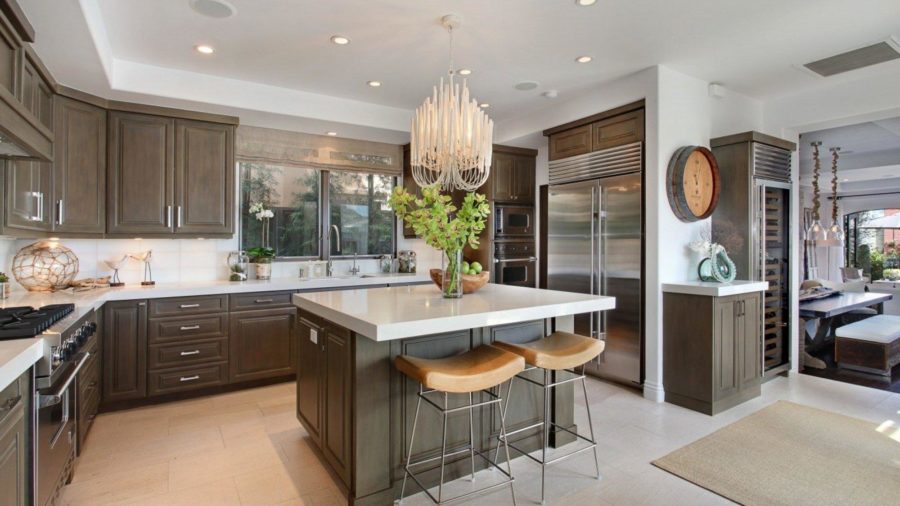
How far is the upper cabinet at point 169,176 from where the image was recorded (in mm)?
3742

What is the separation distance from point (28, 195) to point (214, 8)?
1.69 m

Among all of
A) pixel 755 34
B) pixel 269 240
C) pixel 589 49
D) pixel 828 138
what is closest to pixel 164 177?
pixel 269 240

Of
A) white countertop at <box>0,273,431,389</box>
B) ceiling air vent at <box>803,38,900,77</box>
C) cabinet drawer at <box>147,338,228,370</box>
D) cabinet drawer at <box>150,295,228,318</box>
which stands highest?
ceiling air vent at <box>803,38,900,77</box>

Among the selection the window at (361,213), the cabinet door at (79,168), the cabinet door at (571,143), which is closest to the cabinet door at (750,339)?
the cabinet door at (571,143)

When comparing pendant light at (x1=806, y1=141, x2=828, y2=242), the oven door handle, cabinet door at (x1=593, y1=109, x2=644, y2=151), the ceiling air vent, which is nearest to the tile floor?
the oven door handle

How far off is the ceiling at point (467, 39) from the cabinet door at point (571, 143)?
427mm

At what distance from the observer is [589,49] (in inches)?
135

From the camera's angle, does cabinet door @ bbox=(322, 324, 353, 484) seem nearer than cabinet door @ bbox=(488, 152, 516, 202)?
Yes

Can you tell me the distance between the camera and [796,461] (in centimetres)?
270

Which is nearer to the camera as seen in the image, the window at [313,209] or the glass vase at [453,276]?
the glass vase at [453,276]

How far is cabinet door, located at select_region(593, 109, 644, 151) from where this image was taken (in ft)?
12.8

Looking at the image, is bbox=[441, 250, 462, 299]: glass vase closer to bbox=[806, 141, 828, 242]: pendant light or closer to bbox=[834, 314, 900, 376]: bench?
bbox=[834, 314, 900, 376]: bench

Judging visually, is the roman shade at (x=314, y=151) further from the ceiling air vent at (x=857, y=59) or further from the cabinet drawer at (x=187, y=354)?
the ceiling air vent at (x=857, y=59)

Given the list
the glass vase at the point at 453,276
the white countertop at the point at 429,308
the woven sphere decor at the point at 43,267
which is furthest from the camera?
the woven sphere decor at the point at 43,267
